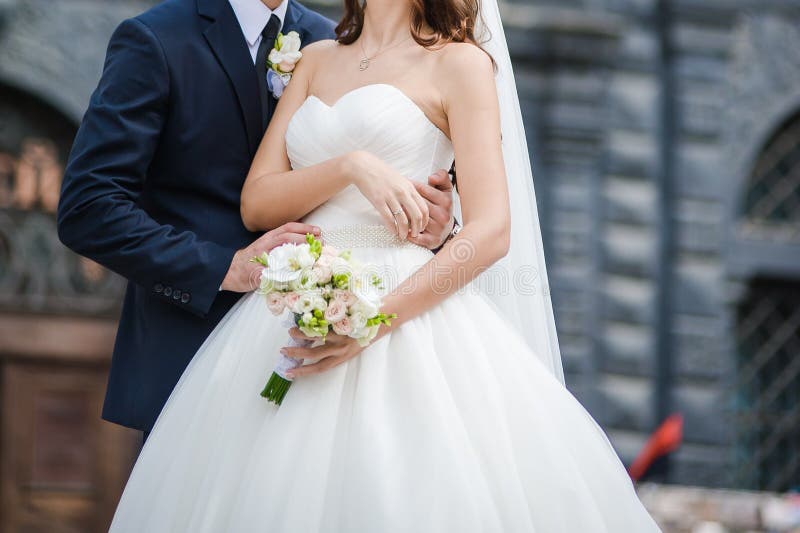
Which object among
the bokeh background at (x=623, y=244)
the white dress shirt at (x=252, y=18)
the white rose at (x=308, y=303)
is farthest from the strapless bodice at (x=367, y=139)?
the bokeh background at (x=623, y=244)

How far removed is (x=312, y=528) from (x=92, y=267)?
498 cm

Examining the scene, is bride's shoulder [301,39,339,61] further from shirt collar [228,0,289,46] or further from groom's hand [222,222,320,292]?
groom's hand [222,222,320,292]

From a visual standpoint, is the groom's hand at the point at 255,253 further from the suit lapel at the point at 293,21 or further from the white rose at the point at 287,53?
the suit lapel at the point at 293,21

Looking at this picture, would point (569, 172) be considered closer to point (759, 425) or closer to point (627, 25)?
point (627, 25)

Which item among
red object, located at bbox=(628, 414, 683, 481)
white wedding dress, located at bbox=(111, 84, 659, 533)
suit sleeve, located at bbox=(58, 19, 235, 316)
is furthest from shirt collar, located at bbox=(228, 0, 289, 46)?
red object, located at bbox=(628, 414, 683, 481)

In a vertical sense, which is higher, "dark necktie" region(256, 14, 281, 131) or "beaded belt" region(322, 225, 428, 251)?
"dark necktie" region(256, 14, 281, 131)

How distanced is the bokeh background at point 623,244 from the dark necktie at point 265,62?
4.08 meters

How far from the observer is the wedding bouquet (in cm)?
222

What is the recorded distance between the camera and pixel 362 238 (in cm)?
258

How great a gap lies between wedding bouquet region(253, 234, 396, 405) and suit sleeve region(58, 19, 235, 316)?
1.21 feet

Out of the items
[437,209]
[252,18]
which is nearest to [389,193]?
[437,209]

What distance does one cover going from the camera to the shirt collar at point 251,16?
112 inches

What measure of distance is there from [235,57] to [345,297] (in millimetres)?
826

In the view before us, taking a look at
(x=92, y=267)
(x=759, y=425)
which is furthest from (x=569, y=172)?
(x=92, y=267)
